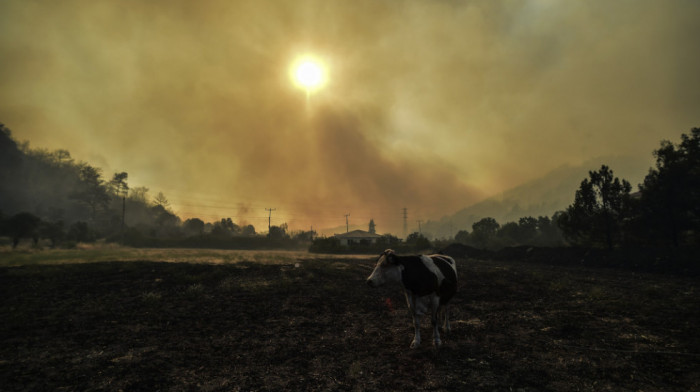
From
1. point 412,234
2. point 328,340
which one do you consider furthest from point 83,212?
point 328,340

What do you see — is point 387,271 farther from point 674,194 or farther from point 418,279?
point 674,194

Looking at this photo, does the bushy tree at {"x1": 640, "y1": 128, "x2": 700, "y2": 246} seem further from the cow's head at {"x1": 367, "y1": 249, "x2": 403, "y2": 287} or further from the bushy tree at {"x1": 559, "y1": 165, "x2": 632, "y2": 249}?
the cow's head at {"x1": 367, "y1": 249, "x2": 403, "y2": 287}

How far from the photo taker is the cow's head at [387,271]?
25.0ft

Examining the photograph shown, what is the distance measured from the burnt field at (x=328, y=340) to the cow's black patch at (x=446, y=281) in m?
1.35

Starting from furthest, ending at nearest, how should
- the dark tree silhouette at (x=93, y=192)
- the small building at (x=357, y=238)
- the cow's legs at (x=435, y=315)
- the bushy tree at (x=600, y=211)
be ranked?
1. the dark tree silhouette at (x=93, y=192)
2. the small building at (x=357, y=238)
3. the bushy tree at (x=600, y=211)
4. the cow's legs at (x=435, y=315)

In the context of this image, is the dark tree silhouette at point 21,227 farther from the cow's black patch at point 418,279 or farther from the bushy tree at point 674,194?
the bushy tree at point 674,194

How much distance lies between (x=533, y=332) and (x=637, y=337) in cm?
280

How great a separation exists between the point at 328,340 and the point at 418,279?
3634 mm

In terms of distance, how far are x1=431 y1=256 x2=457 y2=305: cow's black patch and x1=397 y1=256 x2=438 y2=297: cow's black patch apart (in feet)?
1.46

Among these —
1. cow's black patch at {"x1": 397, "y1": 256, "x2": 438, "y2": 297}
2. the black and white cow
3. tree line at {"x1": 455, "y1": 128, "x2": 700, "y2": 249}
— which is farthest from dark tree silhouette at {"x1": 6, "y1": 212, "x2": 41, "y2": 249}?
tree line at {"x1": 455, "y1": 128, "x2": 700, "y2": 249}

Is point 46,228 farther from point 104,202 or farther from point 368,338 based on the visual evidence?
point 368,338

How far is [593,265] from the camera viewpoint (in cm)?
3184

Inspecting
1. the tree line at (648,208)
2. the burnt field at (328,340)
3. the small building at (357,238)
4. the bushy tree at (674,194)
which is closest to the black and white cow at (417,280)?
the burnt field at (328,340)

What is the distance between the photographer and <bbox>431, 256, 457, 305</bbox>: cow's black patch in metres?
8.12
